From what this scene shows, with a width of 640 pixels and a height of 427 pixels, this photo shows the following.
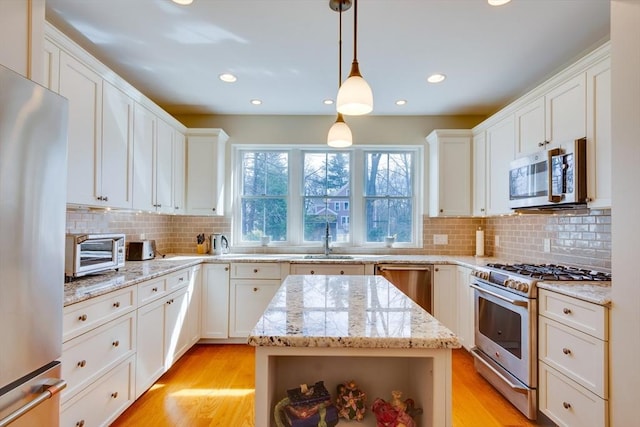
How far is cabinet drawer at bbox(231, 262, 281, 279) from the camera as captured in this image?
3338 mm

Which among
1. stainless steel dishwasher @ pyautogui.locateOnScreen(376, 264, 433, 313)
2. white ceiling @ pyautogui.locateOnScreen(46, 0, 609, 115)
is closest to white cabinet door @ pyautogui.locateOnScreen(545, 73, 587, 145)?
white ceiling @ pyautogui.locateOnScreen(46, 0, 609, 115)

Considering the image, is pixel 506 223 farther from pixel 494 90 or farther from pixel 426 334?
pixel 426 334

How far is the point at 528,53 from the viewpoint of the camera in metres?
2.46

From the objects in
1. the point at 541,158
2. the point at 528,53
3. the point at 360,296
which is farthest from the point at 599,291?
the point at 528,53

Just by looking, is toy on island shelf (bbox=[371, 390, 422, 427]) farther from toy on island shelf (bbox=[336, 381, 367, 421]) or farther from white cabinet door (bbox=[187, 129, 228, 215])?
white cabinet door (bbox=[187, 129, 228, 215])

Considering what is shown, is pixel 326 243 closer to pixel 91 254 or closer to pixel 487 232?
pixel 487 232

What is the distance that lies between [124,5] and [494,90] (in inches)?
123

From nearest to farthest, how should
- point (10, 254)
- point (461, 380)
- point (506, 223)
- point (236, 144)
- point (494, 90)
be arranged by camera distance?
point (10, 254), point (461, 380), point (494, 90), point (506, 223), point (236, 144)

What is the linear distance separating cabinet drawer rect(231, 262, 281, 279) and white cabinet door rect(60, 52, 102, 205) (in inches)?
59.0

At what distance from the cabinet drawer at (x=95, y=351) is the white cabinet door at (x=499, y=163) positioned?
318cm

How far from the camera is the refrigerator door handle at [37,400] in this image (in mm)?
957

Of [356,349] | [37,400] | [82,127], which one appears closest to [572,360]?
[356,349]

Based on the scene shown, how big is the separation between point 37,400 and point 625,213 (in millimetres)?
2436

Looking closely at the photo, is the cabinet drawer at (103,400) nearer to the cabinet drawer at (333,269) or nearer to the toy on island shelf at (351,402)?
the toy on island shelf at (351,402)
